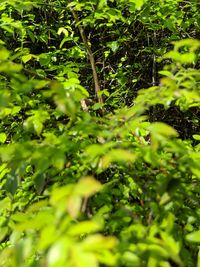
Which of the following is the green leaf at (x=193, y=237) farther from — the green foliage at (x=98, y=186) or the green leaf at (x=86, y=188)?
the green leaf at (x=86, y=188)

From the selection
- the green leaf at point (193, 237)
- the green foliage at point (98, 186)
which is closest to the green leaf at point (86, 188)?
the green foliage at point (98, 186)

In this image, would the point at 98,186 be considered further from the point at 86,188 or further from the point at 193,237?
the point at 193,237

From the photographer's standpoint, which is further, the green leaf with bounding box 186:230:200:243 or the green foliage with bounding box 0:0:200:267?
the green leaf with bounding box 186:230:200:243

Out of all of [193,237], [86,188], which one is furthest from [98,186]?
[193,237]

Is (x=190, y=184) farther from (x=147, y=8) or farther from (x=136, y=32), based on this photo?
(x=136, y=32)

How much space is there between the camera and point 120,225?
4.29 feet

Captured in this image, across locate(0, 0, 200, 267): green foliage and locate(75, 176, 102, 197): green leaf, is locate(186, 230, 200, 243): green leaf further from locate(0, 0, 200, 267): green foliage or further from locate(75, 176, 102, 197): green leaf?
locate(75, 176, 102, 197): green leaf

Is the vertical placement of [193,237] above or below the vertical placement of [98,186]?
below

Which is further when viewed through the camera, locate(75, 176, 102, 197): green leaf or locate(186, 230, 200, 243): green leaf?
locate(186, 230, 200, 243): green leaf

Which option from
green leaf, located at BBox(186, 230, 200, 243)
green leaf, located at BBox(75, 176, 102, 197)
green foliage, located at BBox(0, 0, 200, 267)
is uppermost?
green leaf, located at BBox(75, 176, 102, 197)

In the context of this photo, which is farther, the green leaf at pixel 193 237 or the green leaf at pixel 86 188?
the green leaf at pixel 193 237

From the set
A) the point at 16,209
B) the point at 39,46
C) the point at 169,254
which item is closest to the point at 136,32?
the point at 39,46

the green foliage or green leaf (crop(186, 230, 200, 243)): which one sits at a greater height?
the green foliage

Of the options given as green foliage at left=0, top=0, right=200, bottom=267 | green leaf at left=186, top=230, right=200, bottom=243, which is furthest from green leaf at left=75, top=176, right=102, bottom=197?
green leaf at left=186, top=230, right=200, bottom=243
